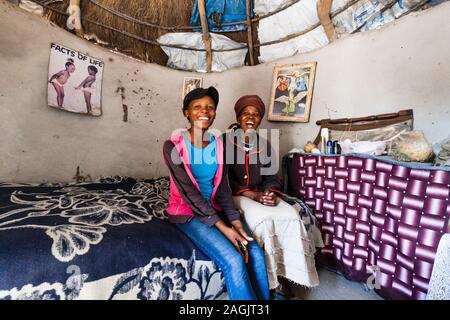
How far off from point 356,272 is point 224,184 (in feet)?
3.32

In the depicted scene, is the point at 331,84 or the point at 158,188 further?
the point at 331,84

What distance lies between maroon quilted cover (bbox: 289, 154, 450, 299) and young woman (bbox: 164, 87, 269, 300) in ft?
2.42

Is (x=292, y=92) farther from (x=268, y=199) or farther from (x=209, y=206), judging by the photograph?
(x=209, y=206)

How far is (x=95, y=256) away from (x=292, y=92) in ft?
6.90

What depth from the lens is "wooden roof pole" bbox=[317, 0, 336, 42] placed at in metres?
1.89

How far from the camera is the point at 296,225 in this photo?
1.11 m

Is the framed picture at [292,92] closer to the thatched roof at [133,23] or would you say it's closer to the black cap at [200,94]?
the thatched roof at [133,23]

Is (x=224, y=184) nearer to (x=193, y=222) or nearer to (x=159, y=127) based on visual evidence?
(x=193, y=222)

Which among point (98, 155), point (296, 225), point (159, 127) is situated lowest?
point (296, 225)

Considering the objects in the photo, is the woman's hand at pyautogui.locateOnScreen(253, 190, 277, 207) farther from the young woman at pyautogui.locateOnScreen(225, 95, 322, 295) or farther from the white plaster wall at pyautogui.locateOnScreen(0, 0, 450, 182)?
the white plaster wall at pyautogui.locateOnScreen(0, 0, 450, 182)

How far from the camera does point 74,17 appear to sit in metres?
2.07

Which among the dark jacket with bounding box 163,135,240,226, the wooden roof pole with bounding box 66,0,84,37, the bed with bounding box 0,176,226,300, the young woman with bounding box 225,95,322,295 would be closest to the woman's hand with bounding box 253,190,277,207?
the young woman with bounding box 225,95,322,295

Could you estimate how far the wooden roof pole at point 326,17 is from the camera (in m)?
1.89

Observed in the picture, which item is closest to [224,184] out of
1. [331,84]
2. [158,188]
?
[158,188]
